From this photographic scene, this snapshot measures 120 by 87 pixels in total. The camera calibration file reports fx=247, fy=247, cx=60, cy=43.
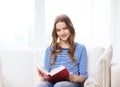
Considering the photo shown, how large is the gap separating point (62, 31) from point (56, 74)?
524mm

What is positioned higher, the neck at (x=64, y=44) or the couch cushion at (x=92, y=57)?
the neck at (x=64, y=44)

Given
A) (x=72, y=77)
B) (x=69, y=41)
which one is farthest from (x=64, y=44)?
(x=72, y=77)

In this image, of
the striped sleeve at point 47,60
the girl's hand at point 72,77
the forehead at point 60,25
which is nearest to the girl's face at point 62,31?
the forehead at point 60,25

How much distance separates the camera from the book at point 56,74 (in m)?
2.01

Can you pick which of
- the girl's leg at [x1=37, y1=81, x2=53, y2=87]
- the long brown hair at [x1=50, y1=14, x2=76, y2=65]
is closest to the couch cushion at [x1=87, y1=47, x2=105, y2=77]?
the long brown hair at [x1=50, y1=14, x2=76, y2=65]

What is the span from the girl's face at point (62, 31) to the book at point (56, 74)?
1.46 ft

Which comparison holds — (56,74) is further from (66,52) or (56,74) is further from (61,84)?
(66,52)

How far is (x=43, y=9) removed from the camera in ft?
9.76

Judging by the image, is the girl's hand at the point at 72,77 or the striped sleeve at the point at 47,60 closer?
the girl's hand at the point at 72,77

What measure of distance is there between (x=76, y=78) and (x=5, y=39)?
3.65 feet

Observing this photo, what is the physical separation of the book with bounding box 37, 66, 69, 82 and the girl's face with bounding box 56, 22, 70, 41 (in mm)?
445

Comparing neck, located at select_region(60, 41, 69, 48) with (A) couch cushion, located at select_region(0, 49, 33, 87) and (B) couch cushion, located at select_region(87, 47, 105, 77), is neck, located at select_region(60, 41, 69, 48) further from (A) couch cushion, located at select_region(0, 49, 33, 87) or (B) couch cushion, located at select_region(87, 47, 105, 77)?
(A) couch cushion, located at select_region(0, 49, 33, 87)

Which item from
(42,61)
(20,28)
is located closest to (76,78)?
(42,61)

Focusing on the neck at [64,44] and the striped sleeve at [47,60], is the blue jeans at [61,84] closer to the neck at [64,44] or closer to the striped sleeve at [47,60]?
the striped sleeve at [47,60]
